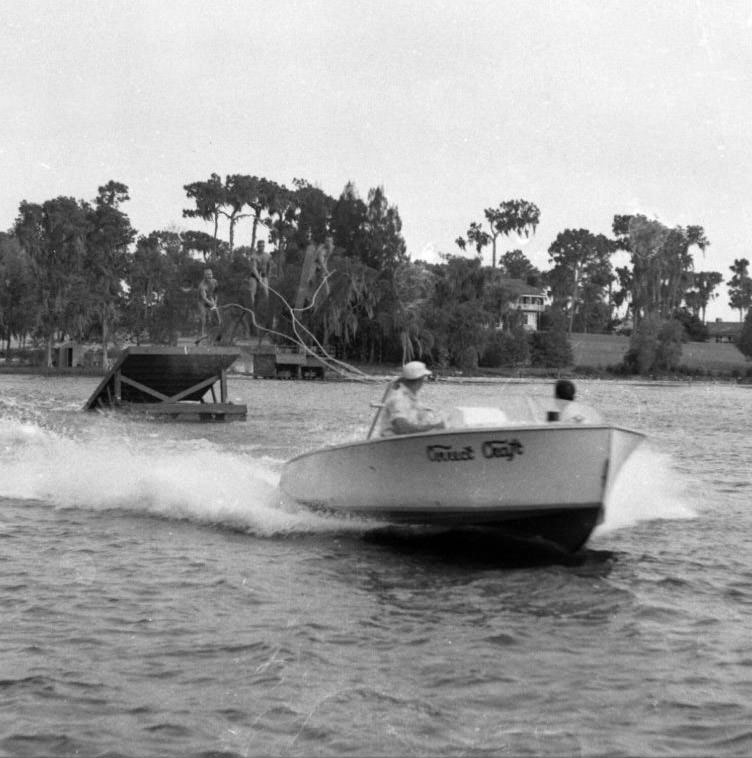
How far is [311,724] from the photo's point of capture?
678 cm

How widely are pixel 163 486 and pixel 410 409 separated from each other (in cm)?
566

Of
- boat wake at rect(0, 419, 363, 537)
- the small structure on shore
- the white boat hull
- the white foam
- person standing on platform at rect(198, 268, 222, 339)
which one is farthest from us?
the small structure on shore

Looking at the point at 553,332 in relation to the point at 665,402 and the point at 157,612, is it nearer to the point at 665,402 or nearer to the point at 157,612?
the point at 665,402

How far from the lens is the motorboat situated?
11.4 meters

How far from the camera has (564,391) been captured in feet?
38.8

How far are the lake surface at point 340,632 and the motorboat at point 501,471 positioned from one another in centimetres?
45

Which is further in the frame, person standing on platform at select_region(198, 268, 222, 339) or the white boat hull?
person standing on platform at select_region(198, 268, 222, 339)

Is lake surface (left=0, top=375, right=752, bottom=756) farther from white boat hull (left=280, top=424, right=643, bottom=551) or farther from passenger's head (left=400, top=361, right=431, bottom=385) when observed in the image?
passenger's head (left=400, top=361, right=431, bottom=385)

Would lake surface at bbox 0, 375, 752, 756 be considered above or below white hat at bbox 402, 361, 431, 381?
below

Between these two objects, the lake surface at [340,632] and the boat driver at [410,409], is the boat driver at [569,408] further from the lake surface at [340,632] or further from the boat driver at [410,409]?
the boat driver at [410,409]

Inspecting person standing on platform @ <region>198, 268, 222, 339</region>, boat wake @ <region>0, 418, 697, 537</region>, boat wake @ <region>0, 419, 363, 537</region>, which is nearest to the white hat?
boat wake @ <region>0, 418, 697, 537</region>

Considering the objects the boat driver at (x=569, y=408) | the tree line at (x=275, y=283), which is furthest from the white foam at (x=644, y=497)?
A: the tree line at (x=275, y=283)

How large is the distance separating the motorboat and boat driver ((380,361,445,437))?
0.62 feet

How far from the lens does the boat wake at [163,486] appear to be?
14.4m
